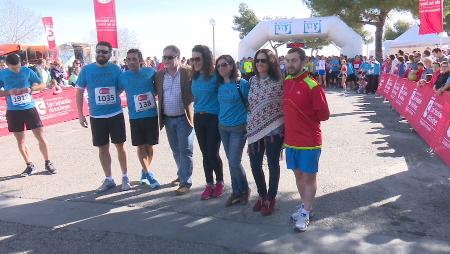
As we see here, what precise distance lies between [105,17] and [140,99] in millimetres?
7878

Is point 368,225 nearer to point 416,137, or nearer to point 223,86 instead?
point 223,86

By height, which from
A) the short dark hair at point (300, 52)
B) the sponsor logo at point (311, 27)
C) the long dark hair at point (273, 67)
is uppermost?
the sponsor logo at point (311, 27)

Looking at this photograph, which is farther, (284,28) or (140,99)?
(284,28)

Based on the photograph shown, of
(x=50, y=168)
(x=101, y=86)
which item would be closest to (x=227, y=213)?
(x=101, y=86)

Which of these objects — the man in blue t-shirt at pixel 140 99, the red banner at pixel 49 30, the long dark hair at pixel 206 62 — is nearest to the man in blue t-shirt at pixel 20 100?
the man in blue t-shirt at pixel 140 99

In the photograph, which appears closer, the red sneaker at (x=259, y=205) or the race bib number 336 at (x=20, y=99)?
the red sneaker at (x=259, y=205)

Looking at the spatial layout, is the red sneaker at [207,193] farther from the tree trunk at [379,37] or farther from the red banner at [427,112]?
the tree trunk at [379,37]

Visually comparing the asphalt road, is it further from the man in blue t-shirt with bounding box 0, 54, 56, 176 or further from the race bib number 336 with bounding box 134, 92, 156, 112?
the race bib number 336 with bounding box 134, 92, 156, 112

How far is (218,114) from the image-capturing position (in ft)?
15.5

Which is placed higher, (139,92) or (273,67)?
(273,67)

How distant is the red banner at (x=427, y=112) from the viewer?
6531 millimetres

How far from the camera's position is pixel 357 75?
20.8 metres

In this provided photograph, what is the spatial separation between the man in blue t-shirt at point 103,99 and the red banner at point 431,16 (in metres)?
11.6

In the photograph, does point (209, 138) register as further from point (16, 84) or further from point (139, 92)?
point (16, 84)
